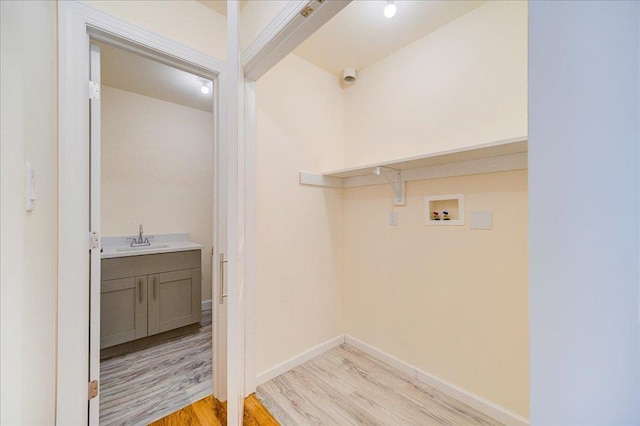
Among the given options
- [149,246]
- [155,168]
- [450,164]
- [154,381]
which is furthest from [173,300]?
[450,164]

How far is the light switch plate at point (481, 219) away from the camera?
1489 millimetres

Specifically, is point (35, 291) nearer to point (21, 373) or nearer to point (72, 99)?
point (21, 373)

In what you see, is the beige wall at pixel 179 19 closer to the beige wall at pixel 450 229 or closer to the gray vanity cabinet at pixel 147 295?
the beige wall at pixel 450 229

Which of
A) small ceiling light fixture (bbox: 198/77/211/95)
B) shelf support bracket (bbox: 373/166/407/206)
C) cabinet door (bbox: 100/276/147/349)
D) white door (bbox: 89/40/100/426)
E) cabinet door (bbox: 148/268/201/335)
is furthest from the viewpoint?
small ceiling light fixture (bbox: 198/77/211/95)

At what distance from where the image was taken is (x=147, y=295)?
232 centimetres

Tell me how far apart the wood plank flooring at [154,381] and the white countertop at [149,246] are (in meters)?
0.88

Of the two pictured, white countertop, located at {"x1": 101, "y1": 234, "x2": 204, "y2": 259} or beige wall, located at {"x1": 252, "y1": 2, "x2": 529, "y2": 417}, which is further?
white countertop, located at {"x1": 101, "y1": 234, "x2": 204, "y2": 259}

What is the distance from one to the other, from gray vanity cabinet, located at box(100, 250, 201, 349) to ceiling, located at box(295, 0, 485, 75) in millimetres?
2295

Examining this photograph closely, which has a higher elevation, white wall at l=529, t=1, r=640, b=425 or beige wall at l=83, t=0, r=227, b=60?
beige wall at l=83, t=0, r=227, b=60

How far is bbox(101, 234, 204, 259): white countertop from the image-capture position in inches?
88.4

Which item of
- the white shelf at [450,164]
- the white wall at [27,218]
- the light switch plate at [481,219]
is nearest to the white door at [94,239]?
the white wall at [27,218]

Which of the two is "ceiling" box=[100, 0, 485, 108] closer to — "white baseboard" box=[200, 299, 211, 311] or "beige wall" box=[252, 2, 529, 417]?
"beige wall" box=[252, 2, 529, 417]

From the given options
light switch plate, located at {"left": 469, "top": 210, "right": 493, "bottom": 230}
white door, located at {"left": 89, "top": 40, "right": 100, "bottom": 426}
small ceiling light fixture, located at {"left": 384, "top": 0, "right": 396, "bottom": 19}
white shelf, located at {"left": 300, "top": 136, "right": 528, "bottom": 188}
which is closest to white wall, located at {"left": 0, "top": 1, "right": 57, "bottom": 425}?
white door, located at {"left": 89, "top": 40, "right": 100, "bottom": 426}

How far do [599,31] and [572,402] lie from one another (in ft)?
1.75
